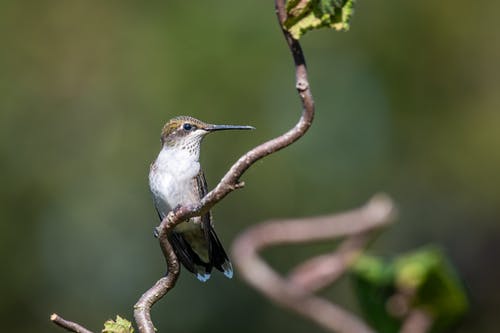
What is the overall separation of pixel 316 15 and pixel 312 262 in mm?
2626

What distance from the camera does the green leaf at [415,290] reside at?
13.7 feet

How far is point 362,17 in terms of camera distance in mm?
12734

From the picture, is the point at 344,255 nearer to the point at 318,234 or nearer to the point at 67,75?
Answer: the point at 318,234

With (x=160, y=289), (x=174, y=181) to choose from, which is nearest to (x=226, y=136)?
(x=174, y=181)

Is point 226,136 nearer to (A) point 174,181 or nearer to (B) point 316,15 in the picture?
(A) point 174,181

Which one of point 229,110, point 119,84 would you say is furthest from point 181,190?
point 119,84

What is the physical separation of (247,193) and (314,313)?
7343 mm

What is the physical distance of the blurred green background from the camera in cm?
1182

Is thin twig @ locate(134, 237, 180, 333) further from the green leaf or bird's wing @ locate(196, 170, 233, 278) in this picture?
the green leaf

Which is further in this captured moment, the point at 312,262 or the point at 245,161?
the point at 312,262

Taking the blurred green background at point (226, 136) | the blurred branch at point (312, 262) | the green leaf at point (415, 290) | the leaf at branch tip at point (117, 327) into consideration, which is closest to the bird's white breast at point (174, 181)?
the blurred branch at point (312, 262)

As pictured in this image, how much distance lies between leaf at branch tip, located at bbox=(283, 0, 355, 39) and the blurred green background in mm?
9170

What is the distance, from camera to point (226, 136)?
11383 millimetres

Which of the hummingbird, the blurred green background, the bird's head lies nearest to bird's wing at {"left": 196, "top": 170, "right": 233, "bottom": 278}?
the hummingbird
